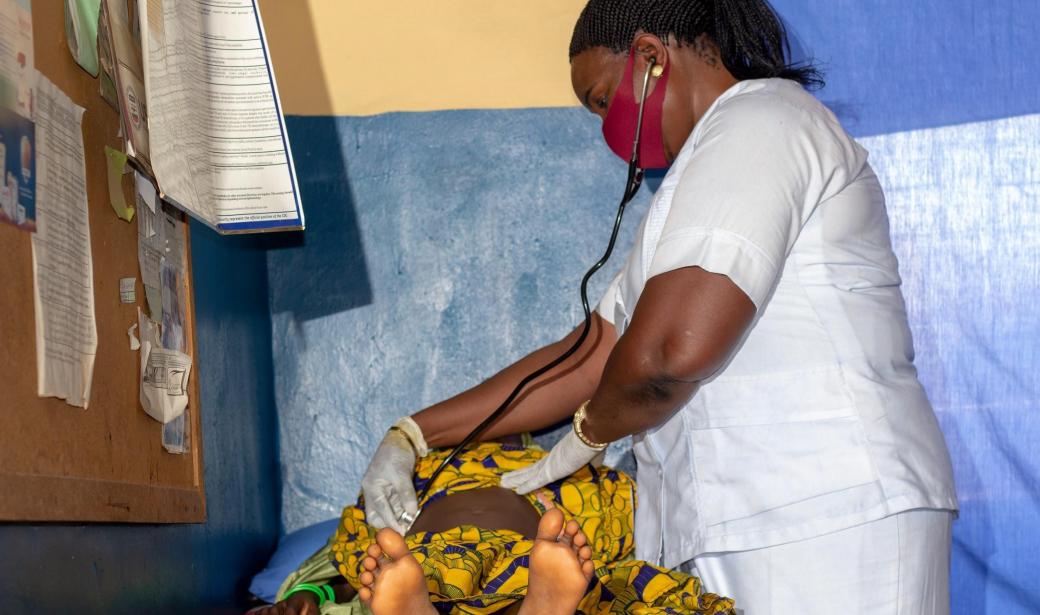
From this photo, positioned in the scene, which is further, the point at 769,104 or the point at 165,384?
the point at 165,384

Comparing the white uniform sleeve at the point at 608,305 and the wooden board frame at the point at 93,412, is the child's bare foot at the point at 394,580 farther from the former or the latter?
the white uniform sleeve at the point at 608,305

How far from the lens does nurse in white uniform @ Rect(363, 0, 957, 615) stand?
1.24 m

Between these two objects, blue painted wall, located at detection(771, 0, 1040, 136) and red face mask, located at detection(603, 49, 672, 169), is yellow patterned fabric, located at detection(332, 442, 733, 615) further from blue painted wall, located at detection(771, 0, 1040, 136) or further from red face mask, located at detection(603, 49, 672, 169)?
blue painted wall, located at detection(771, 0, 1040, 136)

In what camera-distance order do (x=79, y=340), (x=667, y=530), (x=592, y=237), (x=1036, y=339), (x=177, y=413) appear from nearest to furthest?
(x=79, y=340), (x=667, y=530), (x=177, y=413), (x=1036, y=339), (x=592, y=237)

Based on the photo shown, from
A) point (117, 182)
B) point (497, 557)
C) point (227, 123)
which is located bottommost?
point (497, 557)

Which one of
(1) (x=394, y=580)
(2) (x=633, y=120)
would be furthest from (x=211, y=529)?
(2) (x=633, y=120)

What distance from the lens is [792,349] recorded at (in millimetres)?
1328

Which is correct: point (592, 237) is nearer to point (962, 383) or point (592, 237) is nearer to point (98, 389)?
point (962, 383)

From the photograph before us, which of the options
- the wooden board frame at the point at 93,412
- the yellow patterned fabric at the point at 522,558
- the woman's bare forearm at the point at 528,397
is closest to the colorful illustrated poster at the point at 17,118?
the wooden board frame at the point at 93,412

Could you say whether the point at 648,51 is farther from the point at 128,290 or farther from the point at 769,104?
the point at 128,290

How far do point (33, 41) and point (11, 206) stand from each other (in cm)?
21

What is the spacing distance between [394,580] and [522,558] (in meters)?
0.27

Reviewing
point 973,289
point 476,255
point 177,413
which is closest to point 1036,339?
point 973,289

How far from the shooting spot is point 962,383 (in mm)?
1927
